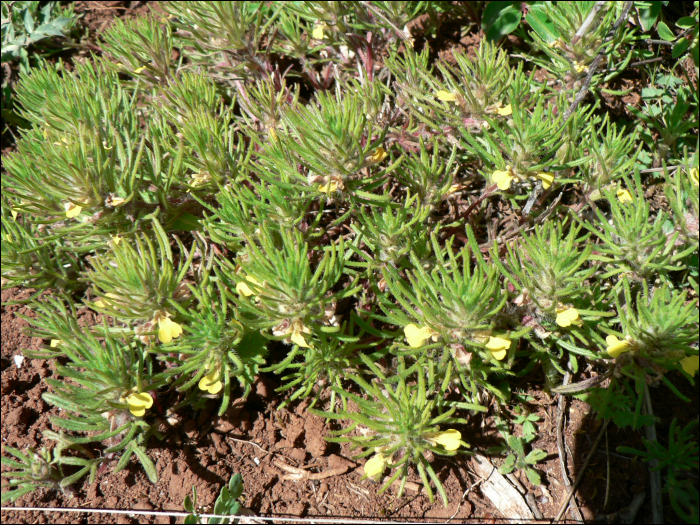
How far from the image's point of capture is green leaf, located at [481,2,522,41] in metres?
3.35

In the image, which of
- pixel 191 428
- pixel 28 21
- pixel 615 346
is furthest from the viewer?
pixel 28 21

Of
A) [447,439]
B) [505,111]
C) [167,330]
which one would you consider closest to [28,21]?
[167,330]

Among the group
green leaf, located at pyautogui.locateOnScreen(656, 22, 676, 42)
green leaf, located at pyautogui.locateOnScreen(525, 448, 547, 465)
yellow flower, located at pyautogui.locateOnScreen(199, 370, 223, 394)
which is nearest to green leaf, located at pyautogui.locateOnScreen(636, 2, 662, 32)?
green leaf, located at pyautogui.locateOnScreen(656, 22, 676, 42)

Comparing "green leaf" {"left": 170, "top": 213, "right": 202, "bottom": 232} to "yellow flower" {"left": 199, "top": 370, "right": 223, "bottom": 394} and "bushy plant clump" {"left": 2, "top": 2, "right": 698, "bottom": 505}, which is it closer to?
"bushy plant clump" {"left": 2, "top": 2, "right": 698, "bottom": 505}

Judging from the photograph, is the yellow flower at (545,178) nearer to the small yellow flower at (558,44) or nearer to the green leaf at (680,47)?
the small yellow flower at (558,44)

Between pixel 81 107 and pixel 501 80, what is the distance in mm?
2257

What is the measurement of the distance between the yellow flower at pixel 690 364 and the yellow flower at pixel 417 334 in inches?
39.9

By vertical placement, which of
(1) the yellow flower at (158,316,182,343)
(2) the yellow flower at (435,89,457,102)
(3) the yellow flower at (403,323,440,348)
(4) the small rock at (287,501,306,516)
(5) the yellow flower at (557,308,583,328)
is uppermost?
(2) the yellow flower at (435,89,457,102)

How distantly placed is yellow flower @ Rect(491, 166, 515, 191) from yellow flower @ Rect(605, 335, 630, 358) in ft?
2.65

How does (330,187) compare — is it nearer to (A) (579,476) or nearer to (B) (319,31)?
(B) (319,31)

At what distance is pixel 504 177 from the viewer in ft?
7.82

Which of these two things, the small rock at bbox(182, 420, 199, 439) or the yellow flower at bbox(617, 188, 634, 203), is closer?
the yellow flower at bbox(617, 188, 634, 203)

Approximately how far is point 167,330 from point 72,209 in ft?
2.62

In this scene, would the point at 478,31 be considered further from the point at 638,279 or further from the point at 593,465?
the point at 593,465
